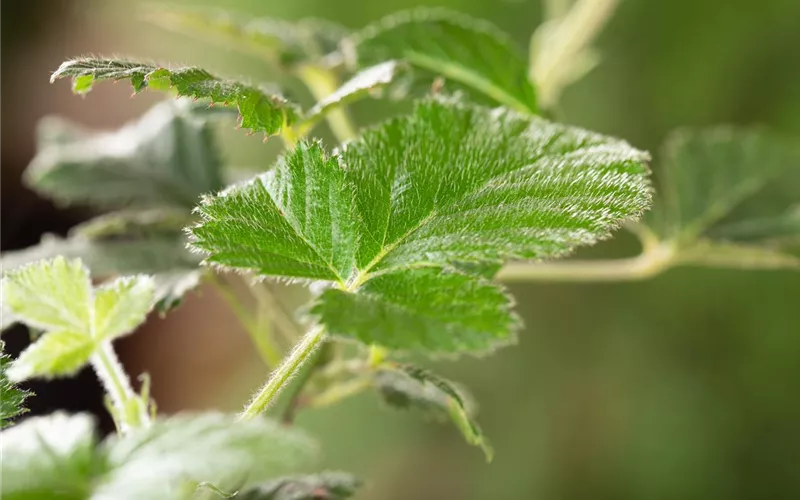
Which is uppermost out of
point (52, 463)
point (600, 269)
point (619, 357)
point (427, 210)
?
point (619, 357)

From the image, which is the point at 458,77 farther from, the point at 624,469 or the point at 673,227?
the point at 624,469

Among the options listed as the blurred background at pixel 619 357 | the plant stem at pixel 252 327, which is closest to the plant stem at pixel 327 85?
the plant stem at pixel 252 327

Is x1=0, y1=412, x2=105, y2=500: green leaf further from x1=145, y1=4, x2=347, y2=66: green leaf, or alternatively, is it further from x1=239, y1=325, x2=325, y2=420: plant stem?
x1=145, y1=4, x2=347, y2=66: green leaf

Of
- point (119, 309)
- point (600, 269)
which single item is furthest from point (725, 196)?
point (119, 309)

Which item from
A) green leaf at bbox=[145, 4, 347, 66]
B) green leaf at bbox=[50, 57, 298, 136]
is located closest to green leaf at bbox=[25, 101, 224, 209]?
green leaf at bbox=[145, 4, 347, 66]

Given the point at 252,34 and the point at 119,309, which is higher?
the point at 252,34

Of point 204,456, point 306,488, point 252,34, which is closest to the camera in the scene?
Answer: point 204,456

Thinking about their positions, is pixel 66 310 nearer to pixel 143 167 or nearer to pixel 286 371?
pixel 286 371

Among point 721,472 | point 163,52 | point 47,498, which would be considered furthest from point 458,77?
point 163,52
